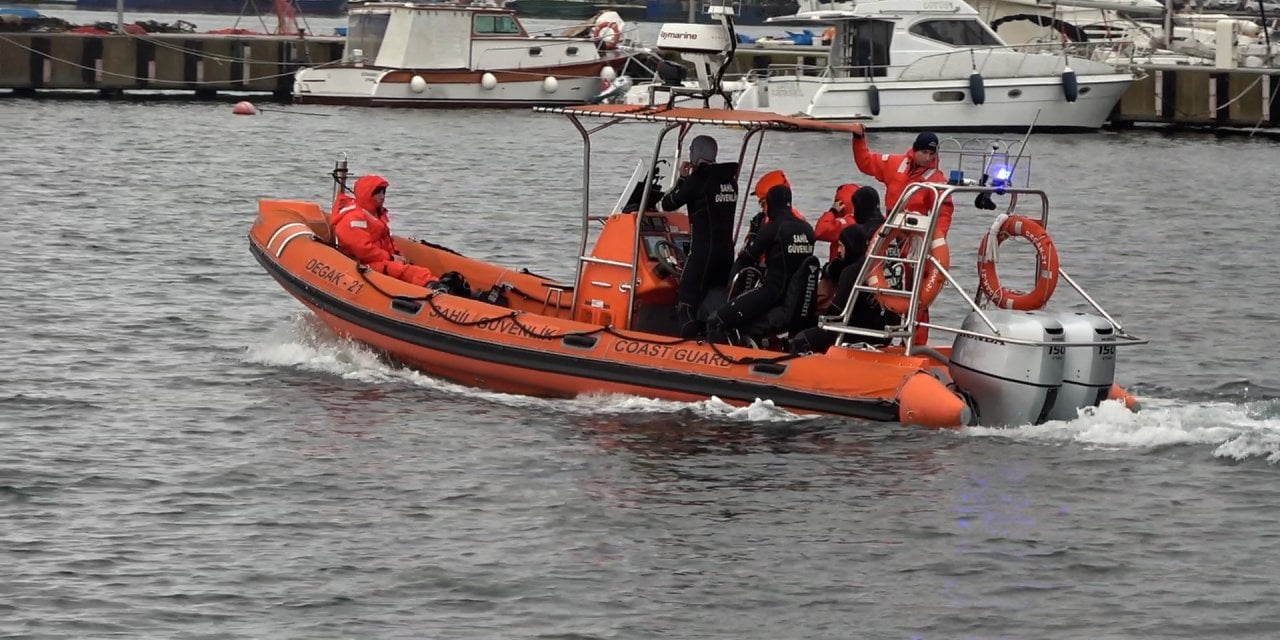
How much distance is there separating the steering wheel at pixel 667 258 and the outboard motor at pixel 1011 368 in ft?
6.69

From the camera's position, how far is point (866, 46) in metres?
36.5

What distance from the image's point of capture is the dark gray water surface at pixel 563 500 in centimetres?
912

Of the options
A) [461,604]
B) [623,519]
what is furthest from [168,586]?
[623,519]

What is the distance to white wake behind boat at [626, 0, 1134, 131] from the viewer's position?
118 ft

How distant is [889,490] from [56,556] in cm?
437

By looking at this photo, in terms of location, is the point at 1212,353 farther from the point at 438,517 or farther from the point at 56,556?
the point at 56,556

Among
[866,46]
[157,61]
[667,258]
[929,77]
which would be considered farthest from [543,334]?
[157,61]

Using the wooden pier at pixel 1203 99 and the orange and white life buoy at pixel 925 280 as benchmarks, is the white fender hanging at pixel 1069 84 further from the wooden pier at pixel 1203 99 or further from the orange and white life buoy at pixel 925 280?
the orange and white life buoy at pixel 925 280

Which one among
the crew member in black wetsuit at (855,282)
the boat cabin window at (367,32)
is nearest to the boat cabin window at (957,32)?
the boat cabin window at (367,32)

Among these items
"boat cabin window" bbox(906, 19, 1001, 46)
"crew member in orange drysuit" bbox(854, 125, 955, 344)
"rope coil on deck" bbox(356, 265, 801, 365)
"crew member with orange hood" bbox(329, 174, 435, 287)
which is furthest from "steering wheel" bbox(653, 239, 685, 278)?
"boat cabin window" bbox(906, 19, 1001, 46)

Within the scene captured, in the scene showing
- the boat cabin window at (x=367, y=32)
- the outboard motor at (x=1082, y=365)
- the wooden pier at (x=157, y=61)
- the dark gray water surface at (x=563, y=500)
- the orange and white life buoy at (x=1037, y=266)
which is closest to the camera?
the dark gray water surface at (x=563, y=500)

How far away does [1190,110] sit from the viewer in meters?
38.8

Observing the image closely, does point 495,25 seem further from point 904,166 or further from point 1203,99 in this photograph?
point 904,166

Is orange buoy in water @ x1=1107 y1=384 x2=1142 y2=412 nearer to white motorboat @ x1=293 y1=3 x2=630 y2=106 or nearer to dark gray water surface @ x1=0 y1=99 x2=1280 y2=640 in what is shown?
dark gray water surface @ x1=0 y1=99 x2=1280 y2=640
